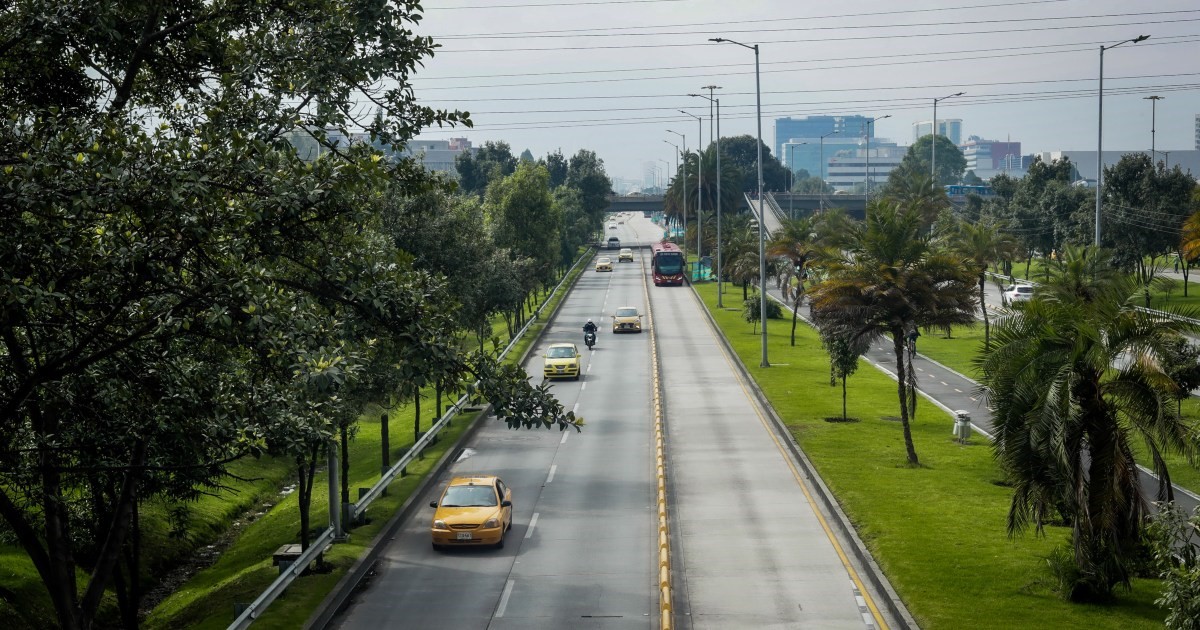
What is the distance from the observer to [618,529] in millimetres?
26094

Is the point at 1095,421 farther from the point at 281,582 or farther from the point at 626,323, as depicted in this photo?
the point at 626,323

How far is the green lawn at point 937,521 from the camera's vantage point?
19.0 m

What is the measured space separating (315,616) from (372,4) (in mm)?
10240

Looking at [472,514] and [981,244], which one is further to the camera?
[981,244]

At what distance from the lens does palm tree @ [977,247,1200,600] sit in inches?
745

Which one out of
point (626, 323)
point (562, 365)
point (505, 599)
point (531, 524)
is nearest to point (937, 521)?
point (531, 524)

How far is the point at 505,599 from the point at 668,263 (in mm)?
75681

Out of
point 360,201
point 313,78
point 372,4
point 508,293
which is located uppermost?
point 372,4

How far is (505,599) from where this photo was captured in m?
21.1

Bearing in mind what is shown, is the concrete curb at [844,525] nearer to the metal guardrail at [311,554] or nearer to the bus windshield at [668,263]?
the metal guardrail at [311,554]

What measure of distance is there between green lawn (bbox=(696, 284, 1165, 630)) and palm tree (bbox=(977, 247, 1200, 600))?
1032mm

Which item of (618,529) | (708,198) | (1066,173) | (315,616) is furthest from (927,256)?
(708,198)

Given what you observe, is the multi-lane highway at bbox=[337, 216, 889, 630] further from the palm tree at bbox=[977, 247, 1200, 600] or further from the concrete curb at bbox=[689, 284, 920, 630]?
the palm tree at bbox=[977, 247, 1200, 600]

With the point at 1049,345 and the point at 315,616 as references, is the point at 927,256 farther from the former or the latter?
the point at 315,616
